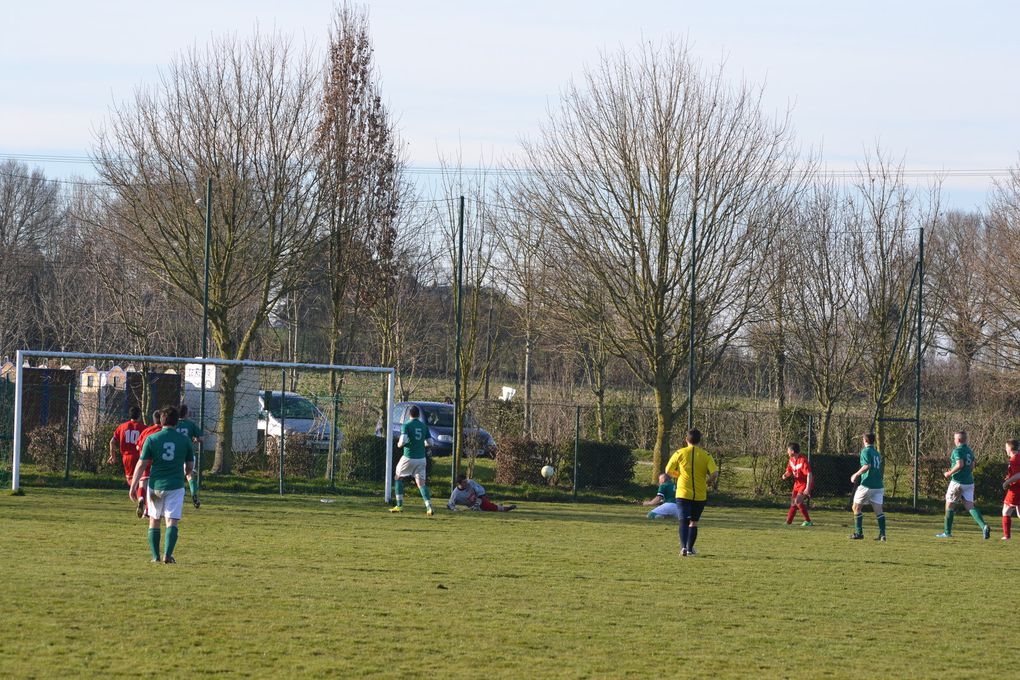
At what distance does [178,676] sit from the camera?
794 centimetres

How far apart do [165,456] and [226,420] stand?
525 inches

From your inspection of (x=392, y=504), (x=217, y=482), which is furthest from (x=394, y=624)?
(x=217, y=482)

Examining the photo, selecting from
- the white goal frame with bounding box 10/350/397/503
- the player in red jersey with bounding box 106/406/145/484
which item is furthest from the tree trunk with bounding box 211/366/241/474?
the player in red jersey with bounding box 106/406/145/484

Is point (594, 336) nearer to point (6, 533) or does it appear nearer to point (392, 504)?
point (392, 504)

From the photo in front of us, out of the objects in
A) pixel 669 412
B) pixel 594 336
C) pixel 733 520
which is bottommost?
pixel 733 520

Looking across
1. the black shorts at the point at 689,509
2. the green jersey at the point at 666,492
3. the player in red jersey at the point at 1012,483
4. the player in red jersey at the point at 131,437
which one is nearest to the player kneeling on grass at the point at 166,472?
the player in red jersey at the point at 131,437

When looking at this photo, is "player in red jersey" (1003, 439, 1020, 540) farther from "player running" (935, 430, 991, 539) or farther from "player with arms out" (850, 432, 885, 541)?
"player with arms out" (850, 432, 885, 541)

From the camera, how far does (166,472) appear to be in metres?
13.0

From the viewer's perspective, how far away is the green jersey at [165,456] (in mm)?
12922

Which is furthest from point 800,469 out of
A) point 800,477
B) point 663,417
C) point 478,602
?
point 478,602

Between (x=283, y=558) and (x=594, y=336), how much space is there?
16.4 m

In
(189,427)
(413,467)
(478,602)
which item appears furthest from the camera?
(413,467)

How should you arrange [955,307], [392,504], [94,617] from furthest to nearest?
[955,307] → [392,504] → [94,617]

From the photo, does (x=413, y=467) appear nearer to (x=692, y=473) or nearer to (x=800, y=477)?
(x=692, y=473)
